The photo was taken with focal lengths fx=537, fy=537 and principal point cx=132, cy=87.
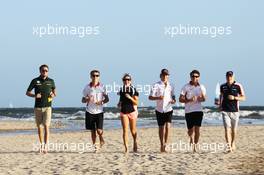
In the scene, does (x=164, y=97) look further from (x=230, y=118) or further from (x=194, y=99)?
(x=230, y=118)

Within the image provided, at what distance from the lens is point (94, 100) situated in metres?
11.5

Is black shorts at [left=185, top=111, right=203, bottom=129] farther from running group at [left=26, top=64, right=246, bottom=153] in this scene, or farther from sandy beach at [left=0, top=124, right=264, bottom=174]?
sandy beach at [left=0, top=124, right=264, bottom=174]

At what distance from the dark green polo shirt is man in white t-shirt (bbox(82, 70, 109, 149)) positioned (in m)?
0.77

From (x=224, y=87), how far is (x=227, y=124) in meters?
0.78

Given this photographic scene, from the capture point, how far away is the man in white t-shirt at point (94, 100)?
11.6 m

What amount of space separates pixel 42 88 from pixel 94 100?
1164mm

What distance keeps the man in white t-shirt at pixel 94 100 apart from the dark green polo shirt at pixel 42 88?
772 mm

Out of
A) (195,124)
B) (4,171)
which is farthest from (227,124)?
(4,171)

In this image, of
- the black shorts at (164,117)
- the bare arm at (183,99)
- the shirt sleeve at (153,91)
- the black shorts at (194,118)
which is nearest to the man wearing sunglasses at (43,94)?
the shirt sleeve at (153,91)

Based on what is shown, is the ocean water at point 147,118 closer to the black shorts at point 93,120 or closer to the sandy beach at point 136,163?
the black shorts at point 93,120

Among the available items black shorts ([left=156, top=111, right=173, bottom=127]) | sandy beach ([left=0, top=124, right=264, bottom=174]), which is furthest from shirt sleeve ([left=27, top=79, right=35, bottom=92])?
black shorts ([left=156, top=111, right=173, bottom=127])

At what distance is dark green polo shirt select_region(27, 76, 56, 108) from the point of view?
11.6 m

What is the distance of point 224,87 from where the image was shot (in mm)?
11375

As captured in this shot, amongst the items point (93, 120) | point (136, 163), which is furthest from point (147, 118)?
point (136, 163)
